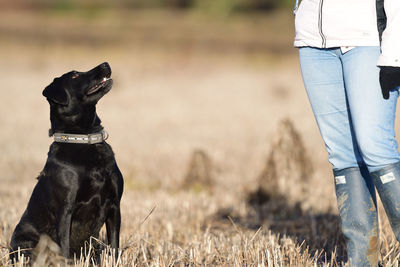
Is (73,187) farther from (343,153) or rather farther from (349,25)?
(349,25)

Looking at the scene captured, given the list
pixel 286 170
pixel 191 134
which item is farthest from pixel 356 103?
pixel 191 134

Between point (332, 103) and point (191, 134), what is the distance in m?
9.86

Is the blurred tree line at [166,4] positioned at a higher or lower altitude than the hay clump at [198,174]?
higher

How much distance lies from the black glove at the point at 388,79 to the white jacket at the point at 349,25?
0.09 metres

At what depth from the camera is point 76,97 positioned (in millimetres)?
3869

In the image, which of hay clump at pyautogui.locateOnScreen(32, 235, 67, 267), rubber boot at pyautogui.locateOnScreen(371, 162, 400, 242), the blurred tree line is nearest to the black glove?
rubber boot at pyautogui.locateOnScreen(371, 162, 400, 242)

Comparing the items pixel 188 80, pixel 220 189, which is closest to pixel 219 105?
pixel 188 80

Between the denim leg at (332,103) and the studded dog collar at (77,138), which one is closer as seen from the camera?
the denim leg at (332,103)

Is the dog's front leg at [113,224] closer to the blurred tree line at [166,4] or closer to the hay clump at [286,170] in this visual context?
the hay clump at [286,170]

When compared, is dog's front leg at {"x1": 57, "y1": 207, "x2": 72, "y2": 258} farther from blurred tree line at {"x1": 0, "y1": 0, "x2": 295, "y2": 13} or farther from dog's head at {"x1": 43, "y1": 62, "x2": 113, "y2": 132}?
blurred tree line at {"x1": 0, "y1": 0, "x2": 295, "y2": 13}

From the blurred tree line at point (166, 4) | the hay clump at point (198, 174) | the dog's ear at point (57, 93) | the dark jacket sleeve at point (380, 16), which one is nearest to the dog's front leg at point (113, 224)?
the dog's ear at point (57, 93)

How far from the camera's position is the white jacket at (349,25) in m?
2.90

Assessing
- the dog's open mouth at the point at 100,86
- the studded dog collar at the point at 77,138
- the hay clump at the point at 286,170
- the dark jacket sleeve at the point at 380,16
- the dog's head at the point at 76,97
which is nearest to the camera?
the dark jacket sleeve at the point at 380,16

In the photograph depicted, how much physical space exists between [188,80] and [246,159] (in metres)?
10.7
